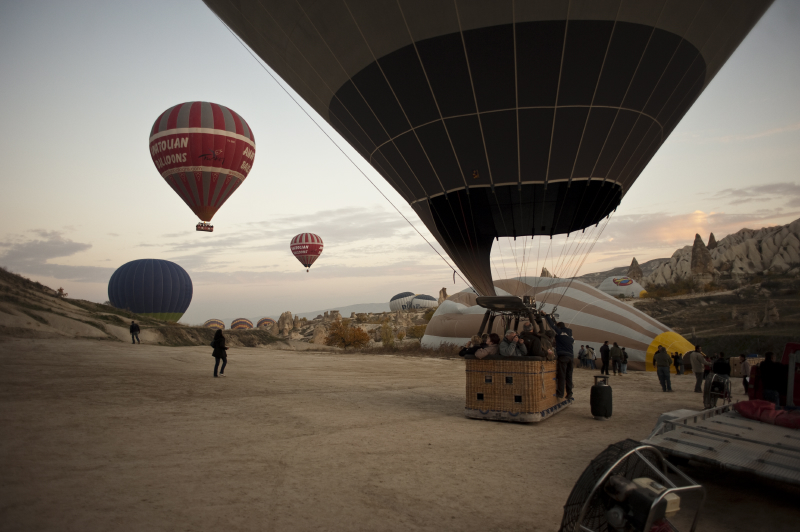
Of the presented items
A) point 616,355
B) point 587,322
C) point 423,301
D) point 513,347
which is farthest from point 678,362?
point 423,301

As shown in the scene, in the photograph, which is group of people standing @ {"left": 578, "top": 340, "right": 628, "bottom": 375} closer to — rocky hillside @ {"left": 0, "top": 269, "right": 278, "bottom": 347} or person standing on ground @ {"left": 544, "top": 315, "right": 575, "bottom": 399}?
person standing on ground @ {"left": 544, "top": 315, "right": 575, "bottom": 399}

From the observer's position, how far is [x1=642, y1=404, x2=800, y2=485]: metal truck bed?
351cm

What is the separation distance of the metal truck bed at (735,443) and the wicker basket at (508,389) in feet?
8.27

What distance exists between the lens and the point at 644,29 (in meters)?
7.80

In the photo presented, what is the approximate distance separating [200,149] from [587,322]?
20.7m

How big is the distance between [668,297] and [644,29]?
55.1 m

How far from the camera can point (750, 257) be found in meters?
69.8

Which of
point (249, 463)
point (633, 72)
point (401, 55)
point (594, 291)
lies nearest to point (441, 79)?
point (401, 55)

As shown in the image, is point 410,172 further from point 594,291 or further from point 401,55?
point 594,291

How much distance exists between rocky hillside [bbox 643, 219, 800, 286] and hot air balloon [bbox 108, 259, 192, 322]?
221ft

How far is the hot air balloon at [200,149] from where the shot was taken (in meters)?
23.8

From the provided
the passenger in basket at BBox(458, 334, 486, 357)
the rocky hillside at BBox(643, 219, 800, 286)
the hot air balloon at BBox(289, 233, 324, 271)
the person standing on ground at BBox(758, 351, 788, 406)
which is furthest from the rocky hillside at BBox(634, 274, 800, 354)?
the hot air balloon at BBox(289, 233, 324, 271)

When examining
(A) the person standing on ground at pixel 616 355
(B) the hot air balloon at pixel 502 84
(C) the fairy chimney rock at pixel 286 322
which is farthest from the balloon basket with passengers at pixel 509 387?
(C) the fairy chimney rock at pixel 286 322

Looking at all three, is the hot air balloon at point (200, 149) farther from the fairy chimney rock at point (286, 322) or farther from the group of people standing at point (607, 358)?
the fairy chimney rock at point (286, 322)
